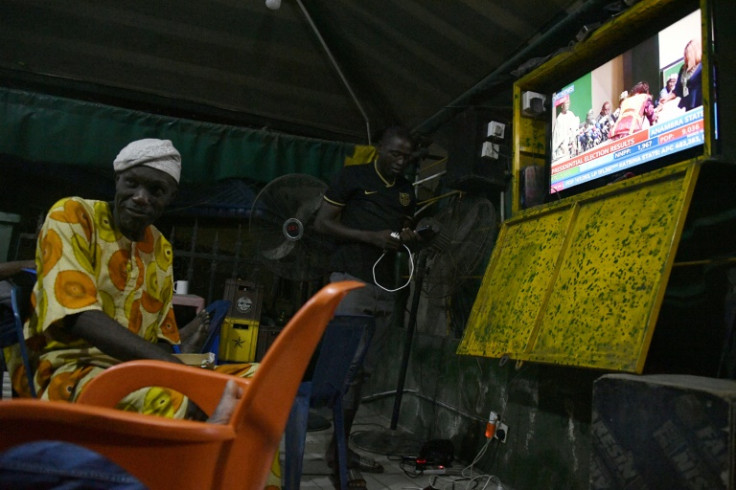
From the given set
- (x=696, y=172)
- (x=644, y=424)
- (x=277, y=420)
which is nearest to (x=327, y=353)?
(x=644, y=424)

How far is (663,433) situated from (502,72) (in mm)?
3139

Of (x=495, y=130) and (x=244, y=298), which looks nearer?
(x=495, y=130)

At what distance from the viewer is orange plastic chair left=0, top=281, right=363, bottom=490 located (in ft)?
2.19

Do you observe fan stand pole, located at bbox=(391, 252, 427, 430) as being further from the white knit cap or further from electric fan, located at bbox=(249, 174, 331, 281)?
the white knit cap

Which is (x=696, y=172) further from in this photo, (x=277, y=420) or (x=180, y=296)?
(x=180, y=296)

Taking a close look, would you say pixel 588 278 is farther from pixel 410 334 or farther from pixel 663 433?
pixel 410 334

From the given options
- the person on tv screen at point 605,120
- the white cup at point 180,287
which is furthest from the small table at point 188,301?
the person on tv screen at point 605,120

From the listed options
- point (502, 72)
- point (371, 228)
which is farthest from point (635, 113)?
point (371, 228)

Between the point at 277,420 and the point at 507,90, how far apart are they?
4127 millimetres

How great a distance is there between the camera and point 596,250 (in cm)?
250

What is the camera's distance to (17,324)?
1.52 metres

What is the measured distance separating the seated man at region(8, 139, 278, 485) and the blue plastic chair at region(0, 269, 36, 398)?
0.03 meters

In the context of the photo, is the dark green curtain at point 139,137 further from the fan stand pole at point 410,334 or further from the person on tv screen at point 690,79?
the person on tv screen at point 690,79

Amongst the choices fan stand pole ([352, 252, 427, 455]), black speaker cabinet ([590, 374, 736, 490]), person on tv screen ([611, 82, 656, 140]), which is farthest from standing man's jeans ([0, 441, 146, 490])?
fan stand pole ([352, 252, 427, 455])
